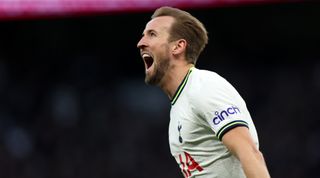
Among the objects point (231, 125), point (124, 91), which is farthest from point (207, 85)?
point (124, 91)

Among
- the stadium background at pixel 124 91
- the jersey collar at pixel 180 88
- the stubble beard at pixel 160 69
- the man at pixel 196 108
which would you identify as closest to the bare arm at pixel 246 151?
the man at pixel 196 108

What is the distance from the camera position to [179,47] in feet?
9.95

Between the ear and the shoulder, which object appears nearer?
the shoulder

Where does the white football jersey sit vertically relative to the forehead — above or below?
below

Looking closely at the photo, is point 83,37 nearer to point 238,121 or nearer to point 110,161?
point 110,161

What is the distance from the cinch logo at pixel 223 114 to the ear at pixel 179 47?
555 millimetres

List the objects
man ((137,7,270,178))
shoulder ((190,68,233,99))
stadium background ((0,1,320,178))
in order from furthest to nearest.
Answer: stadium background ((0,1,320,178)) → shoulder ((190,68,233,99)) → man ((137,7,270,178))

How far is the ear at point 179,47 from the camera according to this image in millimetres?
3020

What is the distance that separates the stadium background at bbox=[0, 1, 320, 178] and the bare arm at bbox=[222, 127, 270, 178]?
5.81m

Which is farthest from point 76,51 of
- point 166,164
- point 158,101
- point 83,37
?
point 166,164

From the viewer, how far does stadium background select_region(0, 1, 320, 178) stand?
840 centimetres

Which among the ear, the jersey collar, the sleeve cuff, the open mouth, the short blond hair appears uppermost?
the short blond hair

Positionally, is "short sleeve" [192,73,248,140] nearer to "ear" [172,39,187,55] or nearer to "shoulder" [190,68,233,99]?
"shoulder" [190,68,233,99]

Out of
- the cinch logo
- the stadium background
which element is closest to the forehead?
the cinch logo
